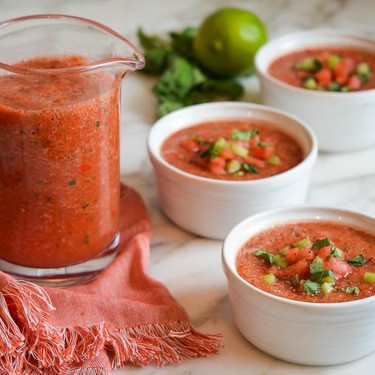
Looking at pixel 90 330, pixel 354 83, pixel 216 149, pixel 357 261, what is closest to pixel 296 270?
pixel 357 261

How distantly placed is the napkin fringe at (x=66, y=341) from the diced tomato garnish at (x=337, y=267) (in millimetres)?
296

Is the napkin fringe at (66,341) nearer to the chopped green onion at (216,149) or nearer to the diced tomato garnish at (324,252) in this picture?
the diced tomato garnish at (324,252)

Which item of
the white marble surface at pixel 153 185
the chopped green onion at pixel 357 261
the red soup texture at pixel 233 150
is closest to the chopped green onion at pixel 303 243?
the chopped green onion at pixel 357 261

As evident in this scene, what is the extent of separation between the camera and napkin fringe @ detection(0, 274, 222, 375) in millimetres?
1879

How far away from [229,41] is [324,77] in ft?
1.29

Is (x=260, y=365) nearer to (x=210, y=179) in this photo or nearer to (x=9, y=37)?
(x=210, y=179)

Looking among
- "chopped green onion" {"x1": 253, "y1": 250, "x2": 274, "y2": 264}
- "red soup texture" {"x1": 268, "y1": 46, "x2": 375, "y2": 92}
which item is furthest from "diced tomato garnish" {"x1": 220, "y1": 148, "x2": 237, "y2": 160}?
"red soup texture" {"x1": 268, "y1": 46, "x2": 375, "y2": 92}

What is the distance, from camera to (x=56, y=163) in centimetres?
197

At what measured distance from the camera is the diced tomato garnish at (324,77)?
288 cm

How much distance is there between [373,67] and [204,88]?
58cm

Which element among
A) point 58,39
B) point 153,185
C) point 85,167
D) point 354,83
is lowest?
point 153,185

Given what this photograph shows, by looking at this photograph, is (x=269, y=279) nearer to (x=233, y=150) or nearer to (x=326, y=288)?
(x=326, y=288)

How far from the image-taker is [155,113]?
9.99 feet

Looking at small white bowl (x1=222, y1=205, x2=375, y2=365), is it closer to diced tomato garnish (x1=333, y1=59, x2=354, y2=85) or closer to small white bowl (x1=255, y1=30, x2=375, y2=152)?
small white bowl (x1=255, y1=30, x2=375, y2=152)
